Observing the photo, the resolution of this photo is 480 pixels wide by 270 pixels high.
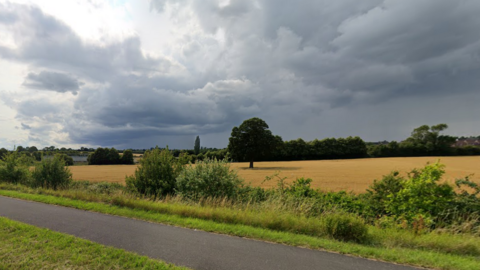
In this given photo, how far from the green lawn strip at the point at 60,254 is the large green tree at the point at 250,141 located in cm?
5082

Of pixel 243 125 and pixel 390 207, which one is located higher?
pixel 243 125

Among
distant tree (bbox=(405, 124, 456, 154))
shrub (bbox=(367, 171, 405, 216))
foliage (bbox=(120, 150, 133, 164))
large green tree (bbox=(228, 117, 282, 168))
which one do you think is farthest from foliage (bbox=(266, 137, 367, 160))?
shrub (bbox=(367, 171, 405, 216))

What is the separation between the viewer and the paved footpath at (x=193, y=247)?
15.3 ft

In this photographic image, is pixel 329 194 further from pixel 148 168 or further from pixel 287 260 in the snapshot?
pixel 148 168

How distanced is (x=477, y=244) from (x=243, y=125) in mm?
52886

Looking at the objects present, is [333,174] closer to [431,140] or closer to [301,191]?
[301,191]

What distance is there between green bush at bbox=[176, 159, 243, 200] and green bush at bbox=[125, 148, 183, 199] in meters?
1.20

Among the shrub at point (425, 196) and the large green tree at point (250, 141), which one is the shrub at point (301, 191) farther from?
the large green tree at point (250, 141)

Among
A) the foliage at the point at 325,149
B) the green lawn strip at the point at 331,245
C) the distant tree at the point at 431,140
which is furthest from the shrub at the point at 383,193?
the distant tree at the point at 431,140

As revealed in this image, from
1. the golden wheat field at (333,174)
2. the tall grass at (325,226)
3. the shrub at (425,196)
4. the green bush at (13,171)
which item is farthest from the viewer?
the golden wheat field at (333,174)

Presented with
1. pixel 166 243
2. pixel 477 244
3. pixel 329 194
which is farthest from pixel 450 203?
pixel 166 243

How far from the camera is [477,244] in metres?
5.51

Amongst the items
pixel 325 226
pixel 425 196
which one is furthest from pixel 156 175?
pixel 425 196

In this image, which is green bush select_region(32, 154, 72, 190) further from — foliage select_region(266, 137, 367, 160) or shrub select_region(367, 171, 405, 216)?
foliage select_region(266, 137, 367, 160)
